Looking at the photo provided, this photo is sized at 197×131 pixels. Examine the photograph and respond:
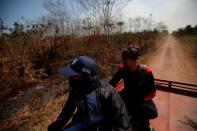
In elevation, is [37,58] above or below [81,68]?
below

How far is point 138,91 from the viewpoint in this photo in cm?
211

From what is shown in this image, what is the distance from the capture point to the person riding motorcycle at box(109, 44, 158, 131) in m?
2.01

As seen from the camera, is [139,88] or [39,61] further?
[39,61]

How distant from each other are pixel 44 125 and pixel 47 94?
2.84 m

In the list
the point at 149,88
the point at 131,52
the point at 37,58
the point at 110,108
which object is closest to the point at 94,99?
the point at 110,108

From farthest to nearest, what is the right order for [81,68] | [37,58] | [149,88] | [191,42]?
[191,42] < [37,58] < [149,88] < [81,68]

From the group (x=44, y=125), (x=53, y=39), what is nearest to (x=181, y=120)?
(x=44, y=125)

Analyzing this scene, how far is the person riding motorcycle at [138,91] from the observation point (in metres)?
2.01

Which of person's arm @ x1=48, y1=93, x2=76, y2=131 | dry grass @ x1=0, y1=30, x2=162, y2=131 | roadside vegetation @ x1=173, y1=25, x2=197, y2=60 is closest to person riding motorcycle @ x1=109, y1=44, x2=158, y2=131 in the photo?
person's arm @ x1=48, y1=93, x2=76, y2=131

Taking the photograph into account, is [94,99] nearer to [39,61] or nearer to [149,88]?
[149,88]

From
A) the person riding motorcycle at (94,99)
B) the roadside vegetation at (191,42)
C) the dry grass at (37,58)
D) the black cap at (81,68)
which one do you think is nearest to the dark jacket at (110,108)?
the person riding motorcycle at (94,99)

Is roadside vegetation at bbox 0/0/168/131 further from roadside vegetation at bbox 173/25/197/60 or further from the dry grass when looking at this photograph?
roadside vegetation at bbox 173/25/197/60

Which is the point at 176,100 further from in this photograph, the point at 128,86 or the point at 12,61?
the point at 12,61

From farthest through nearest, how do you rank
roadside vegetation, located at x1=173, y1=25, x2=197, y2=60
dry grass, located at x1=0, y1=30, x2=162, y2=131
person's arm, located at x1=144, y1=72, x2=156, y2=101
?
1. roadside vegetation, located at x1=173, y1=25, x2=197, y2=60
2. dry grass, located at x1=0, y1=30, x2=162, y2=131
3. person's arm, located at x1=144, y1=72, x2=156, y2=101
